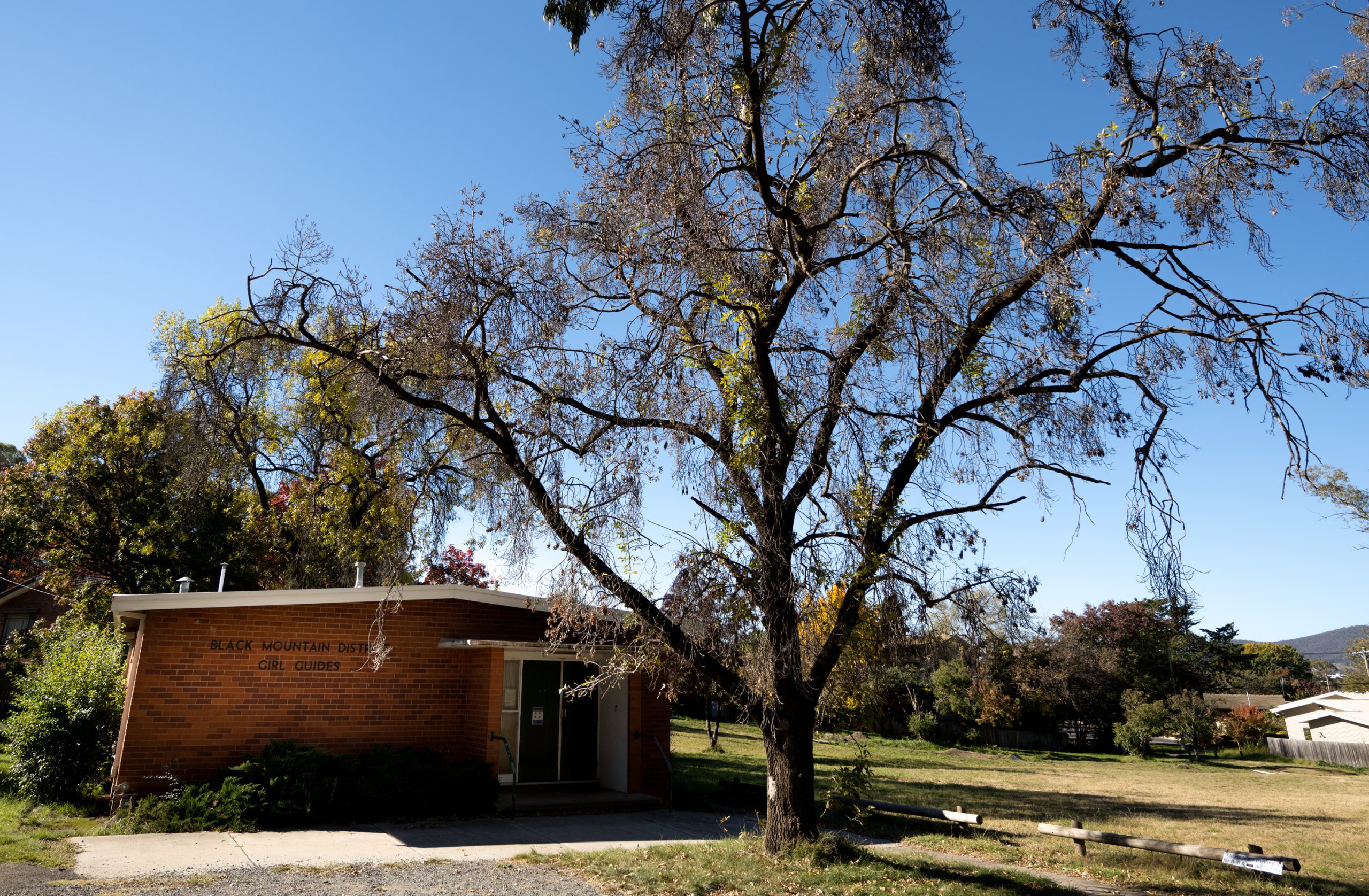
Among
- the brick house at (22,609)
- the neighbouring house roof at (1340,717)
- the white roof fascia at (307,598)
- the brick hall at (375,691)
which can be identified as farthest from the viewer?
the neighbouring house roof at (1340,717)

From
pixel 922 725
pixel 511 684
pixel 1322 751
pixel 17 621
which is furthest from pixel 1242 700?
pixel 17 621

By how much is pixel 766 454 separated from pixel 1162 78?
6063 millimetres

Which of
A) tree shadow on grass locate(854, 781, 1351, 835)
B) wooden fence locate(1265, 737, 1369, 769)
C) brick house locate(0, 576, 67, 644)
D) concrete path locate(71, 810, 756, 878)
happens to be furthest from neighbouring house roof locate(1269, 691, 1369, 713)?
brick house locate(0, 576, 67, 644)

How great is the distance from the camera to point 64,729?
11.9 m

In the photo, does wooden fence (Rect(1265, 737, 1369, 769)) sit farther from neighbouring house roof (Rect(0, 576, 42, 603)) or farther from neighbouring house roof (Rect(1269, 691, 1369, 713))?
neighbouring house roof (Rect(0, 576, 42, 603))

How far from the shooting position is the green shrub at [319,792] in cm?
1093

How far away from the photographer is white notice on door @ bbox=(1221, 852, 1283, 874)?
8388 millimetres

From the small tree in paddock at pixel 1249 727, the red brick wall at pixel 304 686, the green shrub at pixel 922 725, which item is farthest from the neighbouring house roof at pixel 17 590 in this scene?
the small tree in paddock at pixel 1249 727

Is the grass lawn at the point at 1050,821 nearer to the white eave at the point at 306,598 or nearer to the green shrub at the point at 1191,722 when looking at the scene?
the green shrub at the point at 1191,722

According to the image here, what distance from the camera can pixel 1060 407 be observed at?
9.46 meters

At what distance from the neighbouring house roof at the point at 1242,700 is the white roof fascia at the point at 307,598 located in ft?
149

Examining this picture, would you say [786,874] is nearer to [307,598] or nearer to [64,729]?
[307,598]

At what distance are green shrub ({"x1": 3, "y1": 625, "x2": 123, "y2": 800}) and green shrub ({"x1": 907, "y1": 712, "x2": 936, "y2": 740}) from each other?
105 feet

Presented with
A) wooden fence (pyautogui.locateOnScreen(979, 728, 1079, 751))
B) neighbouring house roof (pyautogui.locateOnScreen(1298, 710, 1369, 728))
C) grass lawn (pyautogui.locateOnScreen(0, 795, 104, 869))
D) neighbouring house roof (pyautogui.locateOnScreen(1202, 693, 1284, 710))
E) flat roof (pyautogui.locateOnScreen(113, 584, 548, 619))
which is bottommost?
wooden fence (pyautogui.locateOnScreen(979, 728, 1079, 751))
